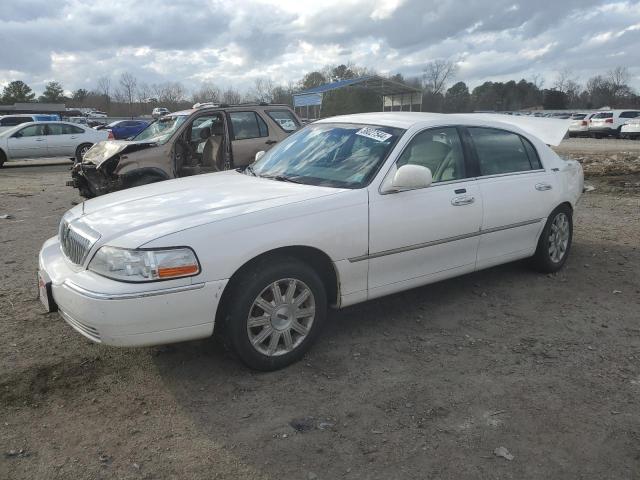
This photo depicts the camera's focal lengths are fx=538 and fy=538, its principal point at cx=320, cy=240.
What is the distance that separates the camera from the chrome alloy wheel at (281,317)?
3.42 metres

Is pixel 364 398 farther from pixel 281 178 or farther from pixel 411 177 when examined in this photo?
pixel 281 178

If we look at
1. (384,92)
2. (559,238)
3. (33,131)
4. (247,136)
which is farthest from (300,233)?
(384,92)

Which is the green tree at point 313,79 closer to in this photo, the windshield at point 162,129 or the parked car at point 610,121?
the parked car at point 610,121

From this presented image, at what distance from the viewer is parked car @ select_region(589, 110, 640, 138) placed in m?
29.4

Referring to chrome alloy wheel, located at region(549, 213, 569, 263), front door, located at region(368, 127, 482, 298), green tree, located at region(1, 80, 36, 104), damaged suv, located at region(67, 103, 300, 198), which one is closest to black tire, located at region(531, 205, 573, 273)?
chrome alloy wheel, located at region(549, 213, 569, 263)

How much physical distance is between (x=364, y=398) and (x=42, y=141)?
18.1m

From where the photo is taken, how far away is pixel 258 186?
404cm

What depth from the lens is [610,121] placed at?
96.6ft

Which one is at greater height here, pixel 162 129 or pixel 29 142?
pixel 162 129

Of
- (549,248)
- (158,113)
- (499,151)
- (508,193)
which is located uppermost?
(158,113)

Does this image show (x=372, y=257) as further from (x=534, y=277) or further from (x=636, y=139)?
(x=636, y=139)

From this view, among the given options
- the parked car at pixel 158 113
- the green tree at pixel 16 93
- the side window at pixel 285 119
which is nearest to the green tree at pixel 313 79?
the parked car at pixel 158 113

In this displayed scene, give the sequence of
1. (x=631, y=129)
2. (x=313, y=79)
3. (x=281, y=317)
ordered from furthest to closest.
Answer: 1. (x=313, y=79)
2. (x=631, y=129)
3. (x=281, y=317)

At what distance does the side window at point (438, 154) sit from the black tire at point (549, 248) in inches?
54.6
